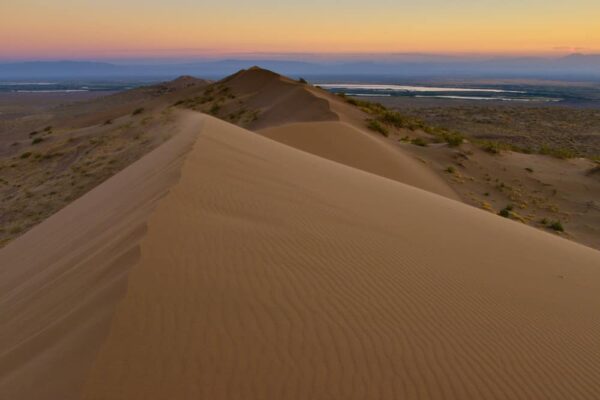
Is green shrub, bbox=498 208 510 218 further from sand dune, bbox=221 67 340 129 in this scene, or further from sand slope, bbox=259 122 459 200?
sand dune, bbox=221 67 340 129

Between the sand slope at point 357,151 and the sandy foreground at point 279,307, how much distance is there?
7.63 metres

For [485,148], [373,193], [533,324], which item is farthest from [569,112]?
[533,324]

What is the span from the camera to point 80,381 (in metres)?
2.51

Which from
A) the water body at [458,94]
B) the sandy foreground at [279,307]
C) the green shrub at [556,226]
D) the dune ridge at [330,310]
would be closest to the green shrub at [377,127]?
the green shrub at [556,226]

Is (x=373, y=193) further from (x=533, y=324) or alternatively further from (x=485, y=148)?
(x=485, y=148)

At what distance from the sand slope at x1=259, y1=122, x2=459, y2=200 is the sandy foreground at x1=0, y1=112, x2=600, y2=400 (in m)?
7.63

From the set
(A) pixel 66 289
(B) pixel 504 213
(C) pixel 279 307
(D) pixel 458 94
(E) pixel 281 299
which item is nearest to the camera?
(C) pixel 279 307

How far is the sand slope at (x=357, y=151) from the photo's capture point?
46.8 feet

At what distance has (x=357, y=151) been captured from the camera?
1580 centimetres

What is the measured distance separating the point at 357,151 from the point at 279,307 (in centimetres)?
1279

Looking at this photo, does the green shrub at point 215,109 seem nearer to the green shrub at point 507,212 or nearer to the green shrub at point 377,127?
the green shrub at point 377,127

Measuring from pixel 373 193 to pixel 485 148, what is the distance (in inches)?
510

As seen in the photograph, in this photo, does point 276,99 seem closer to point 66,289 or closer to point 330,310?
point 66,289

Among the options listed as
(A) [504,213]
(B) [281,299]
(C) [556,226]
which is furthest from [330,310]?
(C) [556,226]
